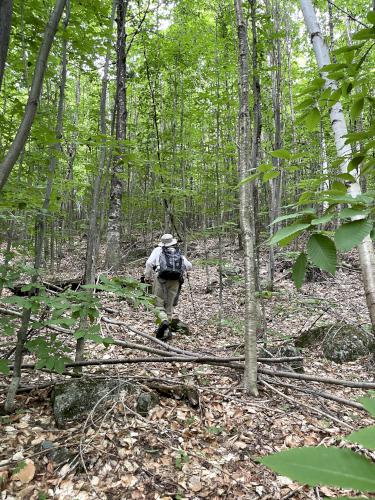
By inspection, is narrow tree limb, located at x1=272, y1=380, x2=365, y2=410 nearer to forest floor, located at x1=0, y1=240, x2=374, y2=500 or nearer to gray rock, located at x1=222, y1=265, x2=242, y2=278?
forest floor, located at x1=0, y1=240, x2=374, y2=500

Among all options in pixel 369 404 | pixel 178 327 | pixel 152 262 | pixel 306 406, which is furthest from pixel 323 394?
pixel 152 262

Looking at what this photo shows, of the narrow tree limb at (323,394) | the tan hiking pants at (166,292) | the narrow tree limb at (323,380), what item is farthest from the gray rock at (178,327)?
the narrow tree limb at (323,394)

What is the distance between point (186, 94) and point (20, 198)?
9278mm

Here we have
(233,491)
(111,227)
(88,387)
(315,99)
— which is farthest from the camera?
(111,227)

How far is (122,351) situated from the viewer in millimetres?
4395

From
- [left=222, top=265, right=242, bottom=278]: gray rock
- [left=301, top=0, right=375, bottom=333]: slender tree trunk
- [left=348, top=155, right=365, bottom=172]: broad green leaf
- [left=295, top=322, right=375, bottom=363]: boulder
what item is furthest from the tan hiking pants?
[left=348, top=155, right=365, bottom=172]: broad green leaf

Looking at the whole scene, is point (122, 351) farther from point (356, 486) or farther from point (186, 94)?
point (186, 94)

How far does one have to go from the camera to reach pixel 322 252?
1033 millimetres

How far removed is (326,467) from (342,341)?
5.40 meters

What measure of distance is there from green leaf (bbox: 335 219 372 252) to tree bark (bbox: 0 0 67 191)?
178 centimetres

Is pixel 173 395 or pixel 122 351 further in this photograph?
pixel 122 351

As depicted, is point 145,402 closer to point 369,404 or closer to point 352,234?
point 352,234

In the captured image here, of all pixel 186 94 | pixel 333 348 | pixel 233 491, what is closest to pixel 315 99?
pixel 233 491

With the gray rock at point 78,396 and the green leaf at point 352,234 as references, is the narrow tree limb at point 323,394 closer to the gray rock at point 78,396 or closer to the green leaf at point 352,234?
the gray rock at point 78,396
